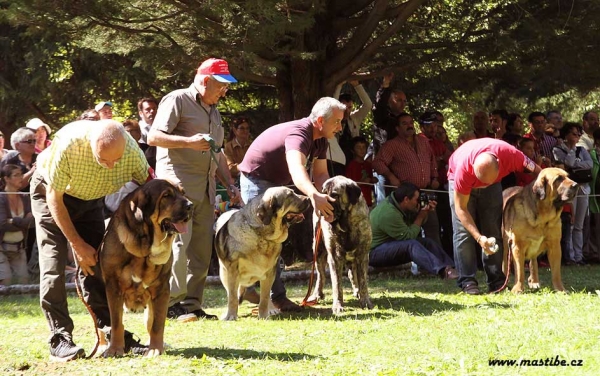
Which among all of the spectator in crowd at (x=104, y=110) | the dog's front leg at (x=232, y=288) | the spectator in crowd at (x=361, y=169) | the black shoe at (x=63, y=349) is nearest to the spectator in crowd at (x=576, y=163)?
the spectator in crowd at (x=361, y=169)

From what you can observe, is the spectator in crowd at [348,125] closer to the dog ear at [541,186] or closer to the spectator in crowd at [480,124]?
the spectator in crowd at [480,124]

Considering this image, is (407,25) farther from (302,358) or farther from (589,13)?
(302,358)

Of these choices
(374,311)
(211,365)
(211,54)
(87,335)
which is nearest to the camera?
(211,365)

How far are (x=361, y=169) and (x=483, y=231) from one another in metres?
3.43

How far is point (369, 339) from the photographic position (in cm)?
674

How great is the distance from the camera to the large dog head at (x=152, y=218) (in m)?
5.96

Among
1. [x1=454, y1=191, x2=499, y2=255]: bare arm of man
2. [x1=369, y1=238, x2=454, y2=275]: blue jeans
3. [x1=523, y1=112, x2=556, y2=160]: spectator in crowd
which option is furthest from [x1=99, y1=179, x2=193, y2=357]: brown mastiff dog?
[x1=523, y1=112, x2=556, y2=160]: spectator in crowd

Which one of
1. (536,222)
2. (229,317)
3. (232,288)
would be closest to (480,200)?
(536,222)

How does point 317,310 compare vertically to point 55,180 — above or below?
below

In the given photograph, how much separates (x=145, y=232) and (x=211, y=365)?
0.97m

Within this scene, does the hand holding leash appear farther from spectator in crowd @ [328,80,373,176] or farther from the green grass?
spectator in crowd @ [328,80,373,176]

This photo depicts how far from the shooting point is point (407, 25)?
43.0ft

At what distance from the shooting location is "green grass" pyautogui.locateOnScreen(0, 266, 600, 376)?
5609mm

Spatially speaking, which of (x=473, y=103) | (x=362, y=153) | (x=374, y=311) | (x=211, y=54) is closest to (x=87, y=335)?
(x=374, y=311)
